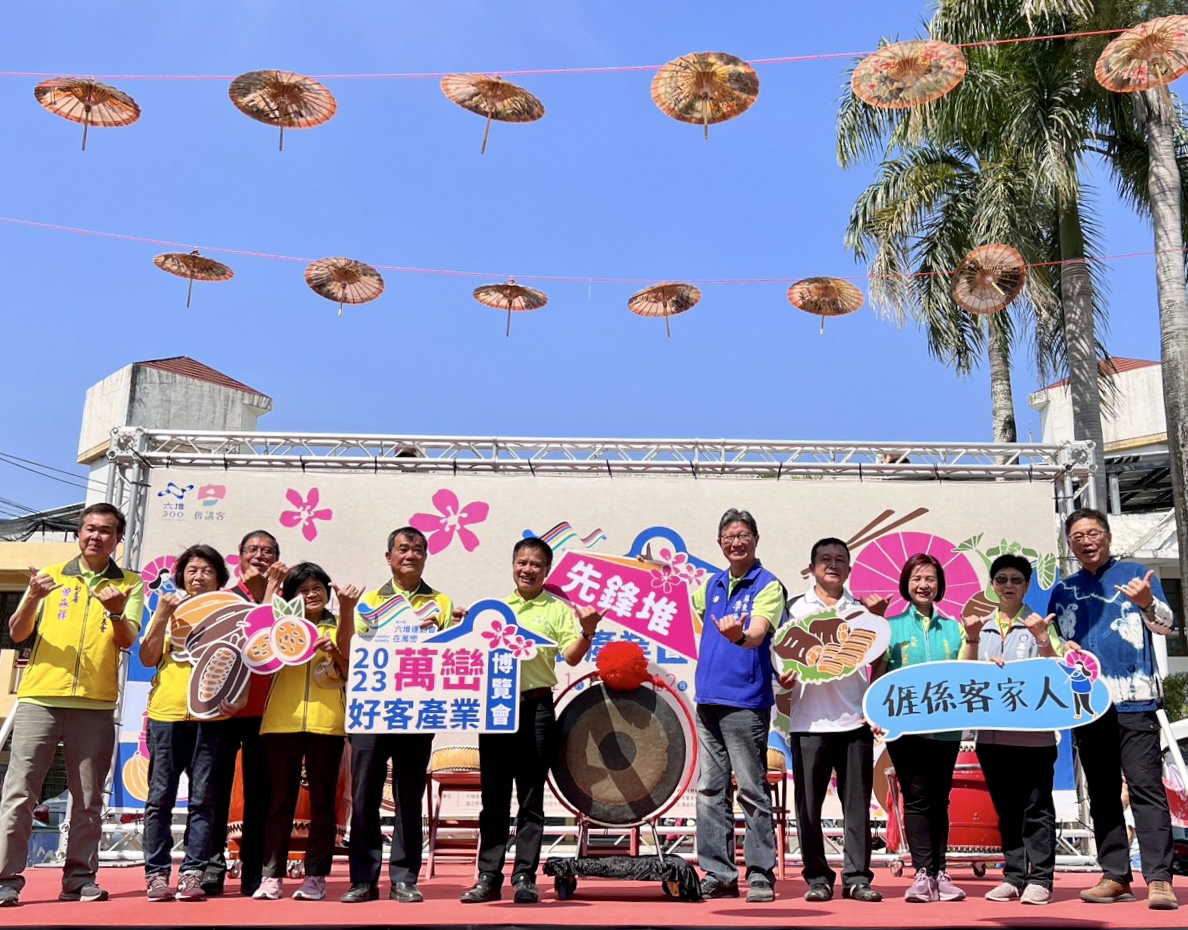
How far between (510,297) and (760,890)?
800 centimetres

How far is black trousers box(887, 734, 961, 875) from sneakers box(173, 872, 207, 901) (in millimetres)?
3055

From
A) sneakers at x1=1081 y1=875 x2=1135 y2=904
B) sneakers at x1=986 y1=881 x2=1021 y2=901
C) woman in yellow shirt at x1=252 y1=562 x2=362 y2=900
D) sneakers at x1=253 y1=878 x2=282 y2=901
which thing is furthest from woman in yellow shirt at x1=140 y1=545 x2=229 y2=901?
sneakers at x1=1081 y1=875 x2=1135 y2=904

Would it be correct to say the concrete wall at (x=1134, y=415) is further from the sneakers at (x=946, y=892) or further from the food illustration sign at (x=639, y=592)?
the sneakers at (x=946, y=892)

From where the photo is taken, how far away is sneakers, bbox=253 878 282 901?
16.1ft

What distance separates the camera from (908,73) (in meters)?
9.24

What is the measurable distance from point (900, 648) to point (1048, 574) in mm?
3832

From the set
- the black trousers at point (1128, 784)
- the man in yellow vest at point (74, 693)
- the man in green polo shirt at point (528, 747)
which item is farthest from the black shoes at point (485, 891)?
the black trousers at point (1128, 784)

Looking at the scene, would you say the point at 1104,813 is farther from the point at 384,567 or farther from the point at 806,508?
the point at 384,567

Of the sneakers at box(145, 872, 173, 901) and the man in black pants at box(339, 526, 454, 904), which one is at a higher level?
the man in black pants at box(339, 526, 454, 904)

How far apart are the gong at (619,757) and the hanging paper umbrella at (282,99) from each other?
5.75 metres

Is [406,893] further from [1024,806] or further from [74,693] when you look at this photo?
[1024,806]

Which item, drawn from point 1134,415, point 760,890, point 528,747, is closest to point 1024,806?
point 760,890

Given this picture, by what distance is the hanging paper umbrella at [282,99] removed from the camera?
29.0 ft

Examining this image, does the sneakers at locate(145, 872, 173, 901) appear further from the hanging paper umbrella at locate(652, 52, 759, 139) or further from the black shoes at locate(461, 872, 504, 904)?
the hanging paper umbrella at locate(652, 52, 759, 139)
